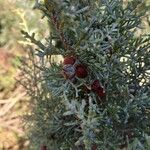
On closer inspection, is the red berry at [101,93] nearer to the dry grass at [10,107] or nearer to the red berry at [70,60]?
the red berry at [70,60]

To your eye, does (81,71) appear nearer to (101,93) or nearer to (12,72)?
(101,93)

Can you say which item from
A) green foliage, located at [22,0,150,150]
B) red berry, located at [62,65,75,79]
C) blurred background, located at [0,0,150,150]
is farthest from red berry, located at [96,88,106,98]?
blurred background, located at [0,0,150,150]

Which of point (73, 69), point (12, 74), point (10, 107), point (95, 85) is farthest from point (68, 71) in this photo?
point (12, 74)

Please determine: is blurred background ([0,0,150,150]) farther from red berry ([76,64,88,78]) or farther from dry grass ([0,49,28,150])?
red berry ([76,64,88,78])

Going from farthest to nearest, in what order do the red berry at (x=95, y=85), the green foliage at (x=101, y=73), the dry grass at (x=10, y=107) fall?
the dry grass at (x=10, y=107) < the red berry at (x=95, y=85) < the green foliage at (x=101, y=73)

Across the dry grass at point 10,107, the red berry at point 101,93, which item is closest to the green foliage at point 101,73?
the red berry at point 101,93
